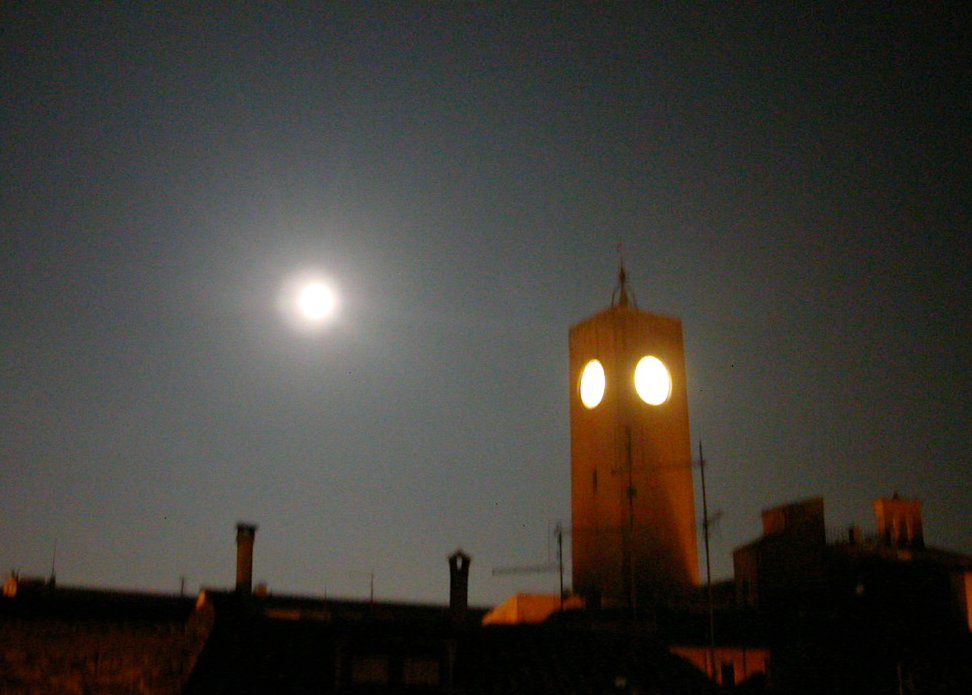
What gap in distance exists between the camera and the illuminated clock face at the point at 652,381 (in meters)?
39.8

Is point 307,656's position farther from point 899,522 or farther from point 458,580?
point 899,522

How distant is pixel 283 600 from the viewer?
127ft

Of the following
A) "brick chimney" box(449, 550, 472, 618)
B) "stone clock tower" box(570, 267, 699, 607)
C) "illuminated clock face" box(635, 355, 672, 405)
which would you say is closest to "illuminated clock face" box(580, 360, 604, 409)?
"stone clock tower" box(570, 267, 699, 607)

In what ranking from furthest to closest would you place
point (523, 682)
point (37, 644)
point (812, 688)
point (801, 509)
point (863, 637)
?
point (801, 509)
point (863, 637)
point (812, 688)
point (37, 644)
point (523, 682)

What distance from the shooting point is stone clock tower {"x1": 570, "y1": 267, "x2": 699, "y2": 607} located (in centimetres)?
3781

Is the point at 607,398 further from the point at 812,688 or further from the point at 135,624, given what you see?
the point at 135,624

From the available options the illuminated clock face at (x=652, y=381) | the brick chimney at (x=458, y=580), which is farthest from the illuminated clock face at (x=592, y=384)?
the brick chimney at (x=458, y=580)

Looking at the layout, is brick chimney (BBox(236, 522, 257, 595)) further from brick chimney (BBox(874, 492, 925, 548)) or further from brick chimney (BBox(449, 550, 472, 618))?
brick chimney (BBox(874, 492, 925, 548))

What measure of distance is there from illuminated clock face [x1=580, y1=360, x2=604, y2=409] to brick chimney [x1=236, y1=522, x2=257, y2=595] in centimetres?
1329

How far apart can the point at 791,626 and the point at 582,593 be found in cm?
734

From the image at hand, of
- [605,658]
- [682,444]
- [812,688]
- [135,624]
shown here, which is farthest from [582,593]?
[135,624]

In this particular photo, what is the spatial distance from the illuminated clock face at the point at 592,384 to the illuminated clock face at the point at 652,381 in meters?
1.20

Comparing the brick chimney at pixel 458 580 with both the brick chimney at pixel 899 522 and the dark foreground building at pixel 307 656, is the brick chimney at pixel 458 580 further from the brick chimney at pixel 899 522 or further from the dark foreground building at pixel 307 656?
the brick chimney at pixel 899 522

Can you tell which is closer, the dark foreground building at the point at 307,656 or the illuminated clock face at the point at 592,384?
the dark foreground building at the point at 307,656
